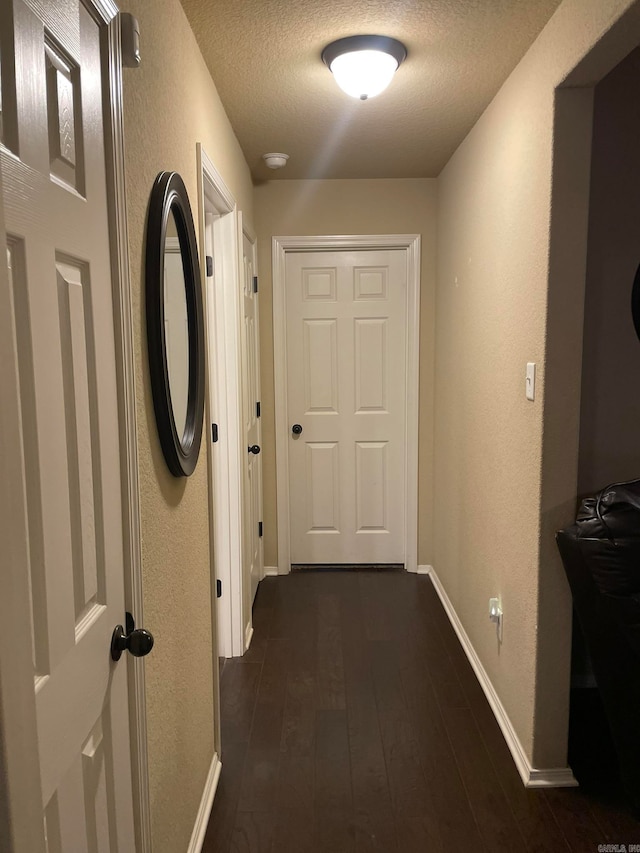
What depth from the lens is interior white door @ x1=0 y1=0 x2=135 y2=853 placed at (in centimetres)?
81

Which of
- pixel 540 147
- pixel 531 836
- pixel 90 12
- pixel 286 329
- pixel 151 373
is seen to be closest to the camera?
pixel 90 12

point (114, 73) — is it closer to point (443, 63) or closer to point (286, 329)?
point (443, 63)

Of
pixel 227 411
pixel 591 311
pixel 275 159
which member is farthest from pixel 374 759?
pixel 275 159

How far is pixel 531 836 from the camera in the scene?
1.86 metres

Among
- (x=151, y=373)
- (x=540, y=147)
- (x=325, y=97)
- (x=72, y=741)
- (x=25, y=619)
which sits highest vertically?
(x=325, y=97)

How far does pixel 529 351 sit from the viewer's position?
83.0 inches

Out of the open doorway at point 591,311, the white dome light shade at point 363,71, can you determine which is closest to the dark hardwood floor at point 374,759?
the open doorway at point 591,311

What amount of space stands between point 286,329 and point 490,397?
169cm

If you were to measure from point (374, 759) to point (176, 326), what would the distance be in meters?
1.63

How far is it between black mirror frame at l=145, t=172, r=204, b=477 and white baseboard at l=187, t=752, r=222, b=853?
104cm

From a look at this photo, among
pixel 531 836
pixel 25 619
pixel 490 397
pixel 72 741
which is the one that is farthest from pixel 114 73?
pixel 531 836

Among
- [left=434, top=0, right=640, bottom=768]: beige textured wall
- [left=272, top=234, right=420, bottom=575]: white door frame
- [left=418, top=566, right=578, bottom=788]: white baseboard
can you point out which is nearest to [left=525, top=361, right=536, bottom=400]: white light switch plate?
[left=434, top=0, right=640, bottom=768]: beige textured wall

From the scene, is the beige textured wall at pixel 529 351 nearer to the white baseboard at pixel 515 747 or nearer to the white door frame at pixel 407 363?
the white baseboard at pixel 515 747

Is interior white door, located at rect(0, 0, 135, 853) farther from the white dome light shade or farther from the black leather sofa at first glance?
the black leather sofa
